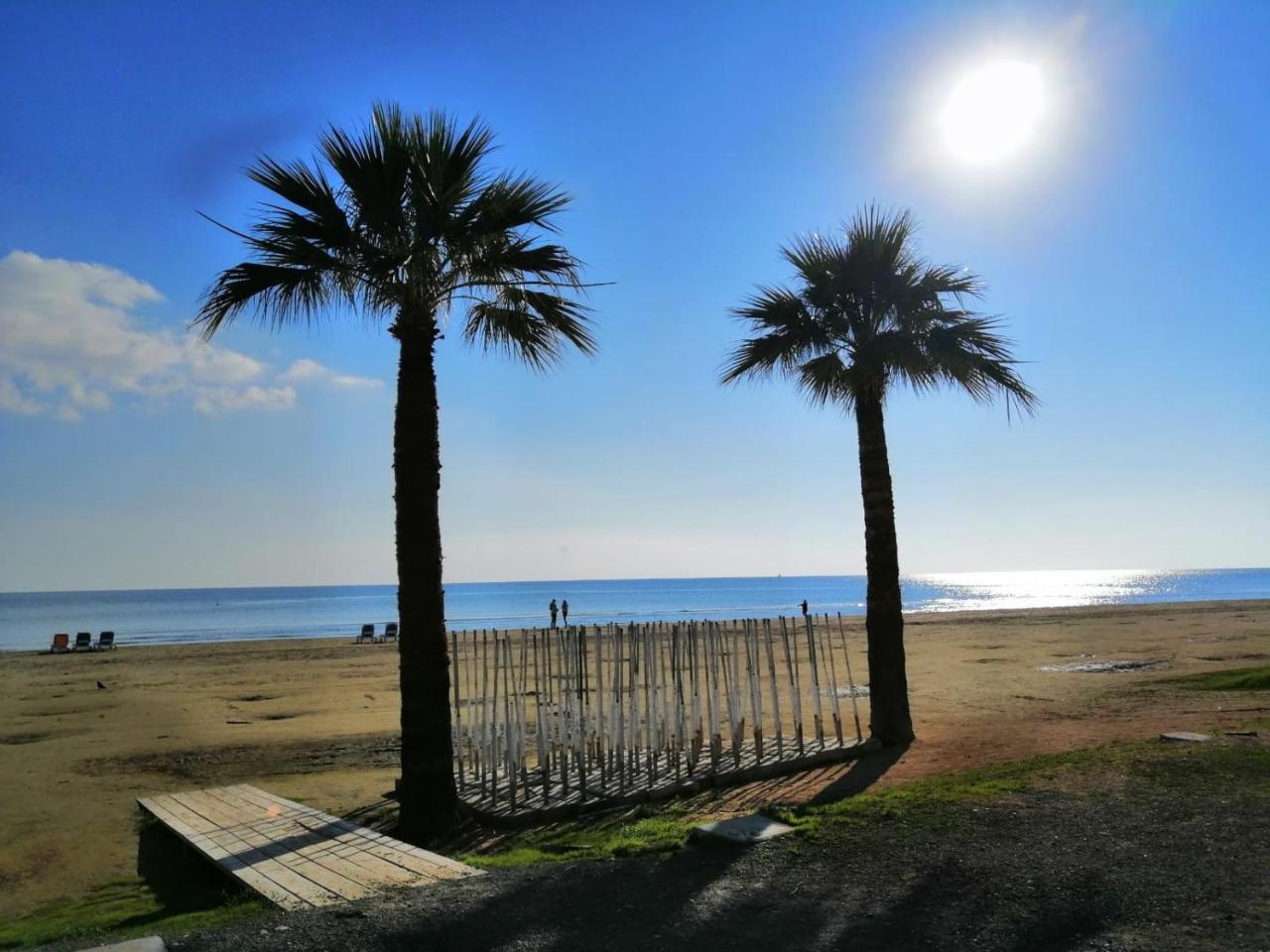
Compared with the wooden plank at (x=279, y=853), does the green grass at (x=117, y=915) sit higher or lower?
lower

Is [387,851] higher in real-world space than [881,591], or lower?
lower

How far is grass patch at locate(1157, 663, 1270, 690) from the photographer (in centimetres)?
1477

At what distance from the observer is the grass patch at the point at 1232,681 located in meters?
Answer: 14.8

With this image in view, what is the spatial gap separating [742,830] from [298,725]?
1287 centimetres

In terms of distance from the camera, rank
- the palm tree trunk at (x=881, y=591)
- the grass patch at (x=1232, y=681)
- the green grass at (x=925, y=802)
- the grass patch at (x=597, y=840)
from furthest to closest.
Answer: the grass patch at (x=1232, y=681) < the palm tree trunk at (x=881, y=591) < the green grass at (x=925, y=802) < the grass patch at (x=597, y=840)

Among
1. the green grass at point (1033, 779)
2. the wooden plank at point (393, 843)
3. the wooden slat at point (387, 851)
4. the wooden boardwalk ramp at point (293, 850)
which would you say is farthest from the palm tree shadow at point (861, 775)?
the wooden boardwalk ramp at point (293, 850)

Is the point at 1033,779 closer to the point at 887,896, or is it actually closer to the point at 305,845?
the point at 887,896

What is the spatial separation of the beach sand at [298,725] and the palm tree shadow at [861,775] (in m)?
0.15

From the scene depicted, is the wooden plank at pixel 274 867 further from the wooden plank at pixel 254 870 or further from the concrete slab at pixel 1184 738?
the concrete slab at pixel 1184 738

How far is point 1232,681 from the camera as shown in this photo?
15.3 m

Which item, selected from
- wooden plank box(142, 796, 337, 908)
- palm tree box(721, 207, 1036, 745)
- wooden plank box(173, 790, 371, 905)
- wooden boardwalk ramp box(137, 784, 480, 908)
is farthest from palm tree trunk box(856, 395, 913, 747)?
wooden plank box(142, 796, 337, 908)

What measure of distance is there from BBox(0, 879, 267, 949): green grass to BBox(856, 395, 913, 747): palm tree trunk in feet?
27.4

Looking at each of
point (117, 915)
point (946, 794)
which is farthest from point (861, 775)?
point (117, 915)

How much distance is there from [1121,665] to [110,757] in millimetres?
21987
